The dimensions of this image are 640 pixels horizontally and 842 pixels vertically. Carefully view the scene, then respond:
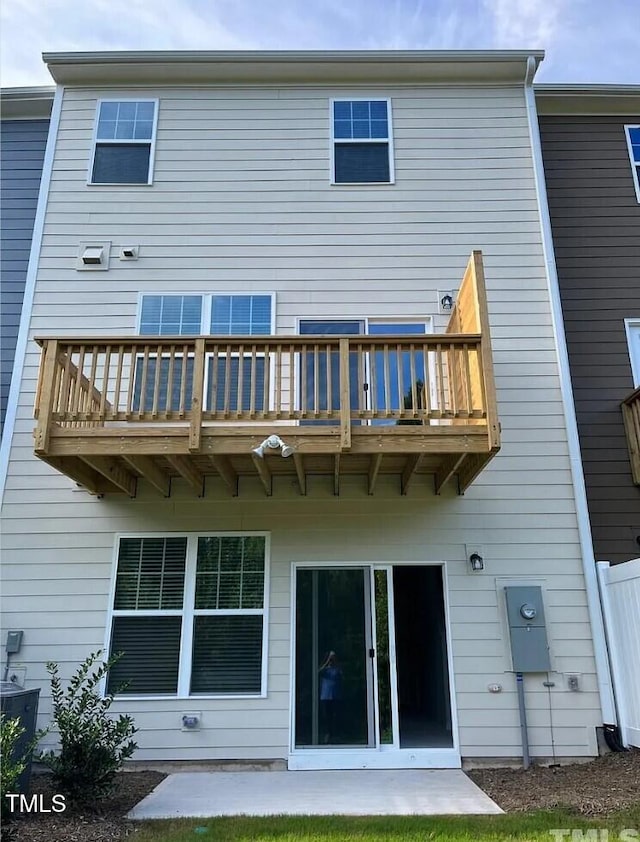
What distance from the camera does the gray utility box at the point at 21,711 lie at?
4598mm

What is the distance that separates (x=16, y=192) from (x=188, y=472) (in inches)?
188

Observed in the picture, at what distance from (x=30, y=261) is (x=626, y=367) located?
283 inches

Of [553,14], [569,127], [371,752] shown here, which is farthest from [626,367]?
[371,752]

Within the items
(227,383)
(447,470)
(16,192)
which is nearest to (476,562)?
(447,470)

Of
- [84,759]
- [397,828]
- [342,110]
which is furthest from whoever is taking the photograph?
[342,110]

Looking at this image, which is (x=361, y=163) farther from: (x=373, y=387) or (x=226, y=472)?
(x=226, y=472)

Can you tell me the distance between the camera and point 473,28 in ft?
25.9

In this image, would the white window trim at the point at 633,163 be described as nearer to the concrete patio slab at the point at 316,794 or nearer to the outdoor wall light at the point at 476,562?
the outdoor wall light at the point at 476,562

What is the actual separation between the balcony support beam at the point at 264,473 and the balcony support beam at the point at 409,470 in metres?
1.36

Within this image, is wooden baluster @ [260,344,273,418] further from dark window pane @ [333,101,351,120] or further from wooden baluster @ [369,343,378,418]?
dark window pane @ [333,101,351,120]

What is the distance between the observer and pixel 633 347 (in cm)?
728

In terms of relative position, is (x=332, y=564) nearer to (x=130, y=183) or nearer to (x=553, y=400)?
(x=553, y=400)

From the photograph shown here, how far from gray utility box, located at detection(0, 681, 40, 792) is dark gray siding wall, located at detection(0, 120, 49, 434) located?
9.99 feet

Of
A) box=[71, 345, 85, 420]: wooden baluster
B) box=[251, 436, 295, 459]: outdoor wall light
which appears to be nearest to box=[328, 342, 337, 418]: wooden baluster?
box=[251, 436, 295, 459]: outdoor wall light
